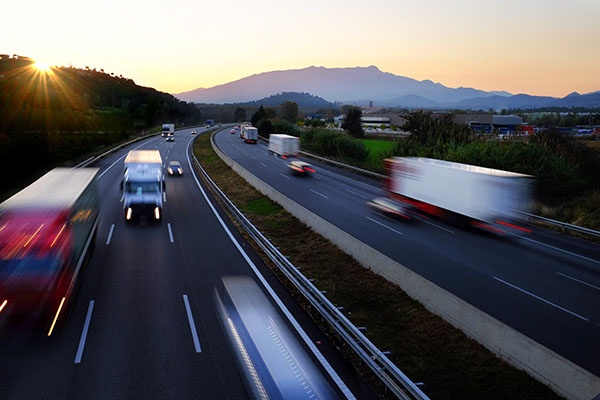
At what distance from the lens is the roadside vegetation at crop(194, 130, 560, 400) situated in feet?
31.1

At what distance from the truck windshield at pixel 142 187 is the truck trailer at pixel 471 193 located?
15.0m

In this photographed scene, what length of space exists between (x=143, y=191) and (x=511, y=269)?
1871cm

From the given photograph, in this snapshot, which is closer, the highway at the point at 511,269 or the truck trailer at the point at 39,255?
the truck trailer at the point at 39,255

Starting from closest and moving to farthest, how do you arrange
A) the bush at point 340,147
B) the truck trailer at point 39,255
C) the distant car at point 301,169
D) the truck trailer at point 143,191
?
the truck trailer at point 39,255, the truck trailer at point 143,191, the distant car at point 301,169, the bush at point 340,147

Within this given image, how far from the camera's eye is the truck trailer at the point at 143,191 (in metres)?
24.1

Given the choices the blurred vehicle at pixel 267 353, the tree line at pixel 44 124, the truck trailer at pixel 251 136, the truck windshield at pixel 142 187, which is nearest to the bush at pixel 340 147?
the truck trailer at pixel 251 136

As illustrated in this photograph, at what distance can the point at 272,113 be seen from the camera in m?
157

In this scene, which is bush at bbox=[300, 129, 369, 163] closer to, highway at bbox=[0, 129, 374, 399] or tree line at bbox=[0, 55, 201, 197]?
tree line at bbox=[0, 55, 201, 197]

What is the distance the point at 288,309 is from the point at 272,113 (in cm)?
14749

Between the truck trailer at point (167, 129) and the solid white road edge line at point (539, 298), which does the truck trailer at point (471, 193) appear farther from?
the truck trailer at point (167, 129)

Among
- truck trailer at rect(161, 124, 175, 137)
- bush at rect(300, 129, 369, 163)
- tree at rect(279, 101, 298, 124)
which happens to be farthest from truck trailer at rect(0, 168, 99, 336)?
tree at rect(279, 101, 298, 124)

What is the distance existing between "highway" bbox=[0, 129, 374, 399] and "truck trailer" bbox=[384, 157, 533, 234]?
1123cm

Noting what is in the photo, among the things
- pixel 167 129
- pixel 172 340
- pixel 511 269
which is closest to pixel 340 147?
pixel 511 269

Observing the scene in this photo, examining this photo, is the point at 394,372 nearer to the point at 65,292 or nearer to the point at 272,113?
the point at 65,292
